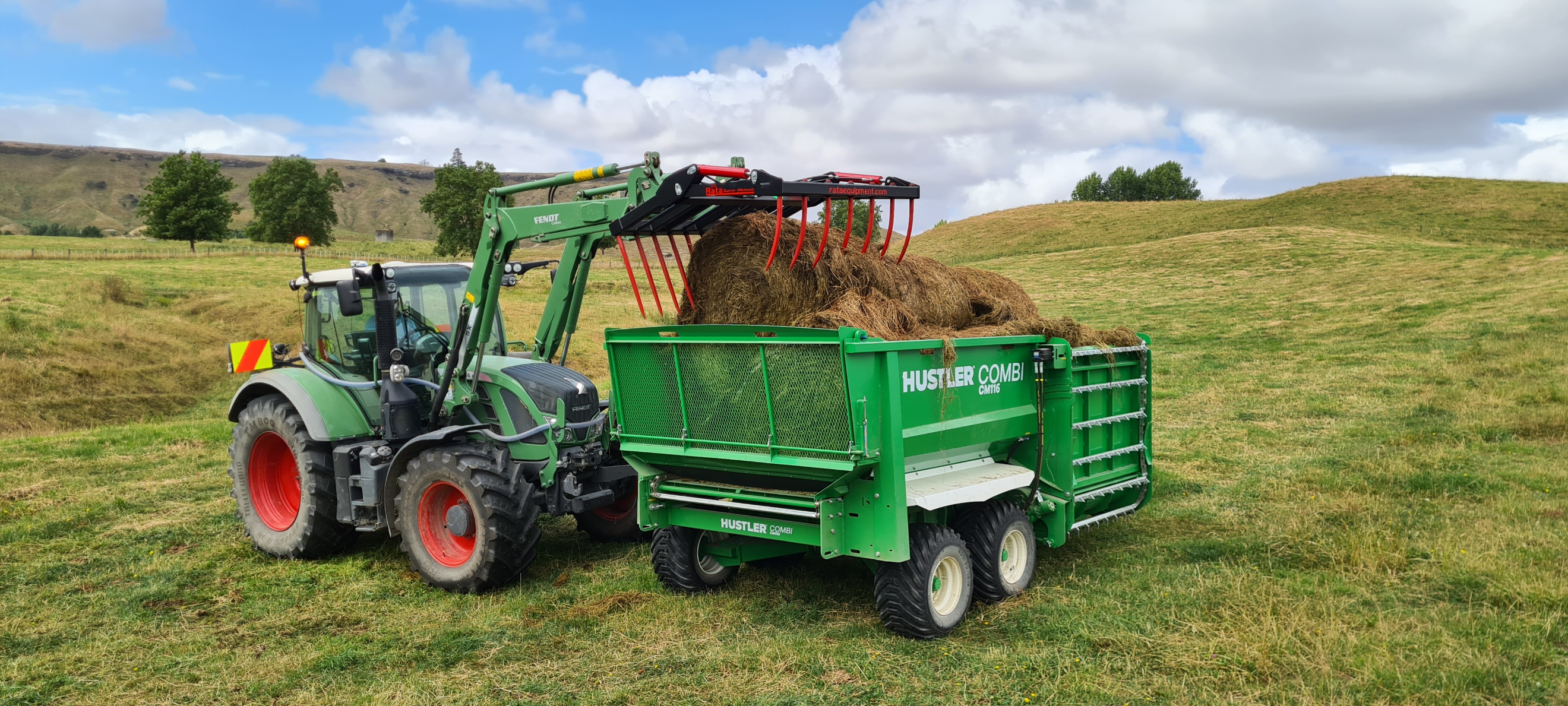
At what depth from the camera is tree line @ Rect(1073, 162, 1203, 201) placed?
9981 cm

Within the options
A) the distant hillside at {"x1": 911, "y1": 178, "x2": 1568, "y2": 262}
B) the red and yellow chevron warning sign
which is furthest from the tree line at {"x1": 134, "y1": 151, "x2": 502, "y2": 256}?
the red and yellow chevron warning sign

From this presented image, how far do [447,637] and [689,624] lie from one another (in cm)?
Answer: 142

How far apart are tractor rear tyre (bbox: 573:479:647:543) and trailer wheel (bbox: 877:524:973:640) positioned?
2.87m

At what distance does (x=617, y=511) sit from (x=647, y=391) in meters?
2.05

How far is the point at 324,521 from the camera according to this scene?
25.0 feet

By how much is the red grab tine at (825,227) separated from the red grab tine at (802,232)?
0.11 metres

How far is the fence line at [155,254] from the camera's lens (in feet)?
138

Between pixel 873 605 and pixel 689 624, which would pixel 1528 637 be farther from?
pixel 689 624

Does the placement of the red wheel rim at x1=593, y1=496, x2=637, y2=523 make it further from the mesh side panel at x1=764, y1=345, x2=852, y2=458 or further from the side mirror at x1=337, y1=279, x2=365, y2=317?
the mesh side panel at x1=764, y1=345, x2=852, y2=458

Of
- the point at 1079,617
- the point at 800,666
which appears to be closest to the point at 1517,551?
the point at 1079,617

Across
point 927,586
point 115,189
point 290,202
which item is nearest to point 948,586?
point 927,586

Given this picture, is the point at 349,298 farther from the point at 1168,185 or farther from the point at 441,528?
the point at 1168,185

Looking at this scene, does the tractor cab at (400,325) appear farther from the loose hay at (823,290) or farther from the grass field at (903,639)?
the loose hay at (823,290)

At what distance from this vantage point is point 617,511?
814 centimetres
